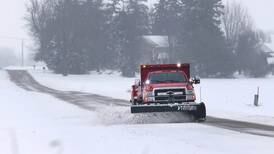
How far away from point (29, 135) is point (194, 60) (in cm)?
7431

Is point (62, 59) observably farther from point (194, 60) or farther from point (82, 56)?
point (194, 60)

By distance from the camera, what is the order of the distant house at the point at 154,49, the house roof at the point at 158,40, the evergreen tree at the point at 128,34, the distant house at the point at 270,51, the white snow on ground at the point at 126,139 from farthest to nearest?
the distant house at the point at 270,51, the house roof at the point at 158,40, the distant house at the point at 154,49, the evergreen tree at the point at 128,34, the white snow on ground at the point at 126,139

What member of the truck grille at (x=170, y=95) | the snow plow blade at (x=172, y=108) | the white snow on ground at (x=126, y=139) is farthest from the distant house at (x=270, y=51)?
the white snow on ground at (x=126, y=139)

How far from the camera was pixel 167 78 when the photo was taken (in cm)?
2258

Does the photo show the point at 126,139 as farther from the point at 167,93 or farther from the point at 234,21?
the point at 234,21

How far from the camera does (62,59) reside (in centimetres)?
9275

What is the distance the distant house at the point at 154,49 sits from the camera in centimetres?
10056

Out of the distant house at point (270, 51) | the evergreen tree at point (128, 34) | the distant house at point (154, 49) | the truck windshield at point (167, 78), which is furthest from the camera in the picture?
the distant house at point (270, 51)

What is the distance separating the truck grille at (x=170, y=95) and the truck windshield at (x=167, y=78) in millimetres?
813

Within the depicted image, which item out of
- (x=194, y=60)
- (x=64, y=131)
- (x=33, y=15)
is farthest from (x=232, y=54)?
(x=64, y=131)

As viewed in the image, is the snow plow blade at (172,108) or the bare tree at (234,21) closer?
the snow plow blade at (172,108)

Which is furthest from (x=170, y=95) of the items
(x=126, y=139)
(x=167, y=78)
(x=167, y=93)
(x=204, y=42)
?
(x=204, y=42)

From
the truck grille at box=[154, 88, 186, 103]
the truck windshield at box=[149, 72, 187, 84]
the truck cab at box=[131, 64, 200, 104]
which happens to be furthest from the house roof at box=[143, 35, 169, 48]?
the truck grille at box=[154, 88, 186, 103]

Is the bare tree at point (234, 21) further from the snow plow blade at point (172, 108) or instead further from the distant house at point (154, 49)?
the snow plow blade at point (172, 108)
